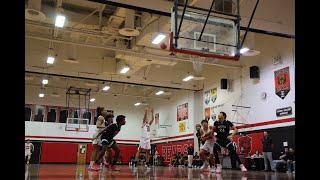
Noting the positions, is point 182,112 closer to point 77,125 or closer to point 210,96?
point 210,96

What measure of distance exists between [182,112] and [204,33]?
1764cm

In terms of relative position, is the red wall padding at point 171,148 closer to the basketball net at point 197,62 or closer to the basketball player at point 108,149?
the basketball net at point 197,62

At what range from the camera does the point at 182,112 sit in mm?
26984

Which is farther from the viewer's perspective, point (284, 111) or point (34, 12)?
point (284, 111)

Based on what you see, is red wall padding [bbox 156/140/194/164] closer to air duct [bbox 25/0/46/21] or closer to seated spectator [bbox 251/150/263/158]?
seated spectator [bbox 251/150/263/158]

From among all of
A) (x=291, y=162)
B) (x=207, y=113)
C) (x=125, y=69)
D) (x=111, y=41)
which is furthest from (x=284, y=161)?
(x=111, y=41)

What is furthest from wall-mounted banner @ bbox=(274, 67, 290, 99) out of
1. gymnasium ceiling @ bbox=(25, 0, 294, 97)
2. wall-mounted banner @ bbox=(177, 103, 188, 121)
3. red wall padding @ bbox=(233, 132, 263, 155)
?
wall-mounted banner @ bbox=(177, 103, 188, 121)

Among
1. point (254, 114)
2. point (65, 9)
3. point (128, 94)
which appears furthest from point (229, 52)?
point (128, 94)

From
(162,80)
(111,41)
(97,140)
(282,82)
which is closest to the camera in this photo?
(97,140)

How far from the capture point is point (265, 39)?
713 inches

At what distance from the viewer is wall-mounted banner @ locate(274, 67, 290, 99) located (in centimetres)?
1630
